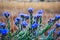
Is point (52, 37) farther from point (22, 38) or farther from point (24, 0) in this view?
point (24, 0)

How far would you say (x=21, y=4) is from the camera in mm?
3104

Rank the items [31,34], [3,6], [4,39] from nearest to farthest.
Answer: [4,39]
[31,34]
[3,6]

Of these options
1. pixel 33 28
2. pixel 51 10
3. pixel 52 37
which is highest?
pixel 33 28

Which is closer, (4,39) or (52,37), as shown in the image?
(4,39)

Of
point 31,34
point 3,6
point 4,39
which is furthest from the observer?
point 3,6

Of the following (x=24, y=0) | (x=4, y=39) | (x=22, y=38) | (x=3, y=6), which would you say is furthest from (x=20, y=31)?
(x=24, y=0)

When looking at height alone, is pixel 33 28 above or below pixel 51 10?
above

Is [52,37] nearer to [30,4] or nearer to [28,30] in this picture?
[28,30]

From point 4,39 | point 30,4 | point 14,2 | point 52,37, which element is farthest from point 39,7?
point 4,39

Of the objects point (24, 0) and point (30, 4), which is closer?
point (30, 4)

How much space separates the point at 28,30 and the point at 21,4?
183cm

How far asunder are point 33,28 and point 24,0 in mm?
2107

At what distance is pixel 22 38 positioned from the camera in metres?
1.33

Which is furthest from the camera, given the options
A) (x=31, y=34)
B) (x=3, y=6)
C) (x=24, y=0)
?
(x=24, y=0)
